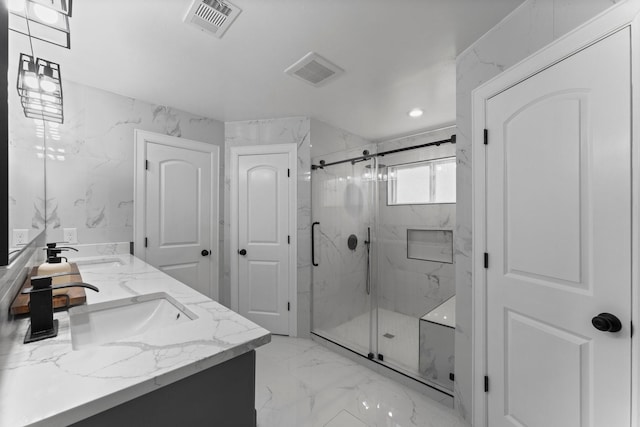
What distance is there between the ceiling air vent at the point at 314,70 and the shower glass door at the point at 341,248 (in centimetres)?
97

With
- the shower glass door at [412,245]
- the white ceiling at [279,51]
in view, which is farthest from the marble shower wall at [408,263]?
the white ceiling at [279,51]

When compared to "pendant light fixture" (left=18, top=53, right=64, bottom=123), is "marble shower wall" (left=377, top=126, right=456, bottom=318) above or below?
below

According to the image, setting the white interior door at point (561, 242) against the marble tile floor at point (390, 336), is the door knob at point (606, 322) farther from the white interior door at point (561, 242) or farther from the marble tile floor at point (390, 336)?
the marble tile floor at point (390, 336)

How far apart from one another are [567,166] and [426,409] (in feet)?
5.59

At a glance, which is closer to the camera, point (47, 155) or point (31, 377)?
point (31, 377)

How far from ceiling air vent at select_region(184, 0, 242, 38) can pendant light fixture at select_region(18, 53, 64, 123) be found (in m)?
0.73

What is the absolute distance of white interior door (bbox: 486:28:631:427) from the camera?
3.39ft

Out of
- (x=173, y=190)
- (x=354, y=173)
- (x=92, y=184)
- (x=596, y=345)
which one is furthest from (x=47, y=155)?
(x=596, y=345)

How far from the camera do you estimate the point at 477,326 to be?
1599 mm

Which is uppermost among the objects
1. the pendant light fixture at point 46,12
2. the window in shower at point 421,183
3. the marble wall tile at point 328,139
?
the marble wall tile at point 328,139

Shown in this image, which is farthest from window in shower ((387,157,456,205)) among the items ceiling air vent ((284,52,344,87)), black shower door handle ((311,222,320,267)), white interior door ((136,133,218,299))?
white interior door ((136,133,218,299))

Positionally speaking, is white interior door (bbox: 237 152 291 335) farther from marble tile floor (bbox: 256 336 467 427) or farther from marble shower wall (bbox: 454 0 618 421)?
marble shower wall (bbox: 454 0 618 421)

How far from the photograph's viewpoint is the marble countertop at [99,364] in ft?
1.81

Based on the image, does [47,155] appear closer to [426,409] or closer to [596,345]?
[426,409]
